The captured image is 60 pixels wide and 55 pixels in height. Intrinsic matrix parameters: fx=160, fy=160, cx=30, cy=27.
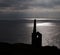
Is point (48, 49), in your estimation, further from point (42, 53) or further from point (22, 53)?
point (22, 53)

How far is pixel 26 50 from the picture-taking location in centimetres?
1627

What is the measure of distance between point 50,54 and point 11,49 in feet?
13.0

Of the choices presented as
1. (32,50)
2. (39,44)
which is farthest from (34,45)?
(32,50)

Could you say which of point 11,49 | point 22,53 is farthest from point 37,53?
point 11,49

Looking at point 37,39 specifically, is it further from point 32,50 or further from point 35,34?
point 32,50

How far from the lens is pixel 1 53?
53.4 ft

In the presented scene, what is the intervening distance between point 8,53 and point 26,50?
187 cm

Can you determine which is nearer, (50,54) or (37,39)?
(50,54)

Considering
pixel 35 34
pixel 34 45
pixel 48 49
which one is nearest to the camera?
pixel 48 49

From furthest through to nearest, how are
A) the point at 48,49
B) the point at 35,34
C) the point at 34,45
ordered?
1. the point at 35,34
2. the point at 34,45
3. the point at 48,49

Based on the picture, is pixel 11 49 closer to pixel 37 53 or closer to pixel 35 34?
pixel 37 53

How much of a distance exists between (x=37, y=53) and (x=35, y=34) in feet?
23.1

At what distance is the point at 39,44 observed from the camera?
2189cm

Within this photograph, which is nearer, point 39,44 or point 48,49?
point 48,49
